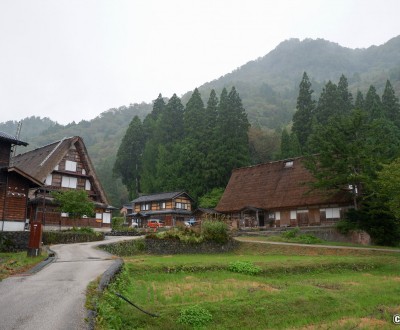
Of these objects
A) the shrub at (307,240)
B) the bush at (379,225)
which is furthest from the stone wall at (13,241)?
the bush at (379,225)

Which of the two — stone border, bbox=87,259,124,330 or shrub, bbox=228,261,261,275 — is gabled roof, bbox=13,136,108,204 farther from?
stone border, bbox=87,259,124,330

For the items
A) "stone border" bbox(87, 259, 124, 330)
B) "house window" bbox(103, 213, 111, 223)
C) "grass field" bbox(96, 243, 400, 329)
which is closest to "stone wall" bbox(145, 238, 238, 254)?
"grass field" bbox(96, 243, 400, 329)

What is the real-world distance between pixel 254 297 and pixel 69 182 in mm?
28349

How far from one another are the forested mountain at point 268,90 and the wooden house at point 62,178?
2973 centimetres

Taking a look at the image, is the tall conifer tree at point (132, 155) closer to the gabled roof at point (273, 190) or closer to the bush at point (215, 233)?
the gabled roof at point (273, 190)

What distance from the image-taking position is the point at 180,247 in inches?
917

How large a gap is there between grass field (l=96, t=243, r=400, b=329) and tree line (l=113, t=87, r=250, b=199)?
32718mm

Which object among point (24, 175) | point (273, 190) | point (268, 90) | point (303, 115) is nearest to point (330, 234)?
point (273, 190)

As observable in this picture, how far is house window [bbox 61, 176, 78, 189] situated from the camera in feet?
114

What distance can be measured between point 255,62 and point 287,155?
11229cm

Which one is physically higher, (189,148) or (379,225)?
(189,148)

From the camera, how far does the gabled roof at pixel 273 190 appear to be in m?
34.7

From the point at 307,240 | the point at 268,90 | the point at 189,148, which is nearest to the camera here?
the point at 307,240

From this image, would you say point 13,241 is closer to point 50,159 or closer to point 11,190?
point 11,190
